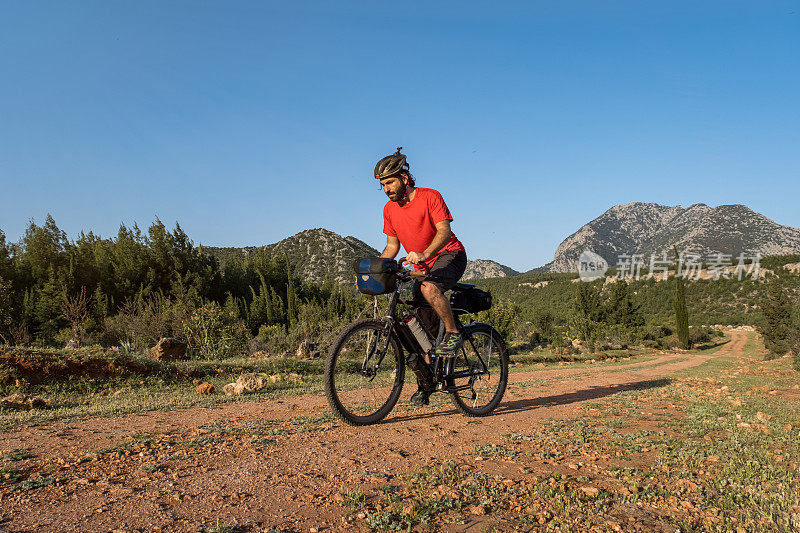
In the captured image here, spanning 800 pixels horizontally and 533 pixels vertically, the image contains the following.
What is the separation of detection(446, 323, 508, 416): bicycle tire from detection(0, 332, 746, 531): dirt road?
23cm

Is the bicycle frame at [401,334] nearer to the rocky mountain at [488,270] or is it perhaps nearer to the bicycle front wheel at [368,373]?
→ the bicycle front wheel at [368,373]

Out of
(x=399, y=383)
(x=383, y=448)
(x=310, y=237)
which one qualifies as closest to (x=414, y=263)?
(x=399, y=383)

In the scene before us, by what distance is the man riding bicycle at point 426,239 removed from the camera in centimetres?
439

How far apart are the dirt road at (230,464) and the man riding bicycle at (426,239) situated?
0.78 metres

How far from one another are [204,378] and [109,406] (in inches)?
140

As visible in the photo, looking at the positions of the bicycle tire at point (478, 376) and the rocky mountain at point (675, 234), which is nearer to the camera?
the bicycle tire at point (478, 376)

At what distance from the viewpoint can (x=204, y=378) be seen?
355 inches

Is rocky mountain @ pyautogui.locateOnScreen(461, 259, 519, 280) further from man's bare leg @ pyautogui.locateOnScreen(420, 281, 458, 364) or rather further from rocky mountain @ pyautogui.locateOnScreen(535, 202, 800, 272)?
man's bare leg @ pyautogui.locateOnScreen(420, 281, 458, 364)

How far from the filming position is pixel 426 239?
4.59 metres

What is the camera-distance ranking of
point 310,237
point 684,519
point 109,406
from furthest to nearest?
point 310,237, point 109,406, point 684,519

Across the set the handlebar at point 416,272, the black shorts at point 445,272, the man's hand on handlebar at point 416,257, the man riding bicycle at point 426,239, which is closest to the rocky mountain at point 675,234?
the black shorts at point 445,272

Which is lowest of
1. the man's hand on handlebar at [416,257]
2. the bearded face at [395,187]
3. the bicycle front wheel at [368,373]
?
the bicycle front wheel at [368,373]

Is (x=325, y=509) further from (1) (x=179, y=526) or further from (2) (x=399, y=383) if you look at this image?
(2) (x=399, y=383)

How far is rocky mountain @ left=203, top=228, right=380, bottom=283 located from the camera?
74438 millimetres
